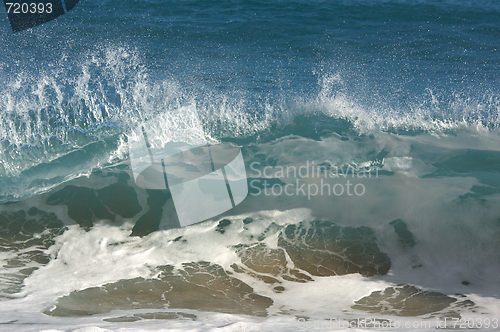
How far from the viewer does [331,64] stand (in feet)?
22.7

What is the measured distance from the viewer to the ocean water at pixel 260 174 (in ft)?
10.7

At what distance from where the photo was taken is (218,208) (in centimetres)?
458

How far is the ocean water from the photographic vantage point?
325 centimetres

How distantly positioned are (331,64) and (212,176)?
394 cm

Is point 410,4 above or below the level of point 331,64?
above

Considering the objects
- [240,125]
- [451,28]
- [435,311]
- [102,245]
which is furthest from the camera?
[451,28]

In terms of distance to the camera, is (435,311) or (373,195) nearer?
(435,311)

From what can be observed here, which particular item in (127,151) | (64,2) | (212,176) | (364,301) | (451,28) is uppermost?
(64,2)

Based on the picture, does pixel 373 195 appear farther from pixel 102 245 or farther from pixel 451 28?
pixel 451 28

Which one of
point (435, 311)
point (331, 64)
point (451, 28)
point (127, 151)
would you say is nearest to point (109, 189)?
point (127, 151)

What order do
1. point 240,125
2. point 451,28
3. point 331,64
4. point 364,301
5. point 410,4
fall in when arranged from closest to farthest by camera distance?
point 364,301 → point 240,125 → point 331,64 → point 451,28 → point 410,4

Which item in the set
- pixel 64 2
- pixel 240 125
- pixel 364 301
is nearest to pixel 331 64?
pixel 240 125

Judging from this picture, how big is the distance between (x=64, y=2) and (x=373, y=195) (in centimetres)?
865

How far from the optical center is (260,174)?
16.3ft
